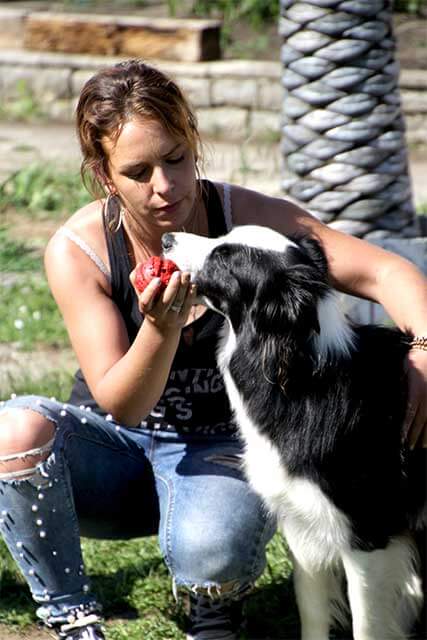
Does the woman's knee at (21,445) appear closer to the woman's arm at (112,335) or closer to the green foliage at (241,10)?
the woman's arm at (112,335)

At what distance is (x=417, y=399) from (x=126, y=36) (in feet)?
19.3

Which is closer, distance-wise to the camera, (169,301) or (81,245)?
(169,301)

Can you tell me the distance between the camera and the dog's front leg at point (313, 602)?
119 inches

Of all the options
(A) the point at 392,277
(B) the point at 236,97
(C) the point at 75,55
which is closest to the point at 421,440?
(A) the point at 392,277

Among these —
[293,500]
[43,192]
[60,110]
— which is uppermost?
[293,500]

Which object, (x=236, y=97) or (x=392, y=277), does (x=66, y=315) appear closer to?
(x=392, y=277)

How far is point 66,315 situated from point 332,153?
1902 mm

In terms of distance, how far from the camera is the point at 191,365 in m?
3.02

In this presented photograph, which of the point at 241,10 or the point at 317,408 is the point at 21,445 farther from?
the point at 241,10

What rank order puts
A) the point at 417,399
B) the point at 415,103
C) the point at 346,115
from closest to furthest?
1. the point at 417,399
2. the point at 346,115
3. the point at 415,103

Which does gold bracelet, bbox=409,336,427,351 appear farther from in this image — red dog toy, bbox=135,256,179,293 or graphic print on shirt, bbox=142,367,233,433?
red dog toy, bbox=135,256,179,293

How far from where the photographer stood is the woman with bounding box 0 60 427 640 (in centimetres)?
278

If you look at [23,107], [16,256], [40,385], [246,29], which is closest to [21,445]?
[40,385]

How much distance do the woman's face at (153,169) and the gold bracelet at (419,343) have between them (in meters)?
0.65
